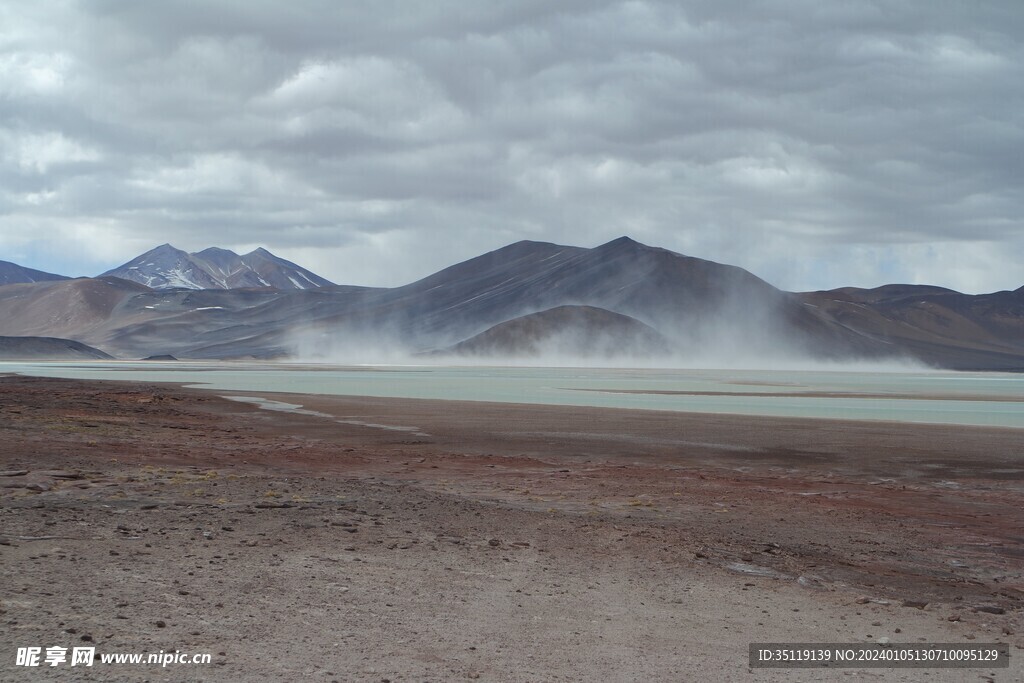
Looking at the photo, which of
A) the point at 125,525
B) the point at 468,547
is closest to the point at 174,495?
the point at 125,525

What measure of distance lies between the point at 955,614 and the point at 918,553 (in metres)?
3.02

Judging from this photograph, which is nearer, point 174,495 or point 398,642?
point 398,642

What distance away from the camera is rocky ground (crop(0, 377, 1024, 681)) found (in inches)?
293

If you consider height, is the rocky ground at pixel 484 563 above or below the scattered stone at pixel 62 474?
below

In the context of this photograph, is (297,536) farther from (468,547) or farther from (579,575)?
(579,575)

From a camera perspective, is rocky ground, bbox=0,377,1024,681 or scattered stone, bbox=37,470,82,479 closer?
rocky ground, bbox=0,377,1024,681

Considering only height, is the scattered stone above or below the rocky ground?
above

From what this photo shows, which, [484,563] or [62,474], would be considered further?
[62,474]

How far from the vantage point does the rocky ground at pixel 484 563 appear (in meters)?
7.43

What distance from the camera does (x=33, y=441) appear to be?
20.5 metres

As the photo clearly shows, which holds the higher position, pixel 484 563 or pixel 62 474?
pixel 62 474

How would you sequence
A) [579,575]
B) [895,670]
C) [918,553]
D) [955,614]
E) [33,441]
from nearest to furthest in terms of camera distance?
[895,670], [955,614], [579,575], [918,553], [33,441]

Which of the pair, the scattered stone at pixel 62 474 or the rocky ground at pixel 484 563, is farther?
the scattered stone at pixel 62 474

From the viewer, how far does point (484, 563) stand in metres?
10.5
